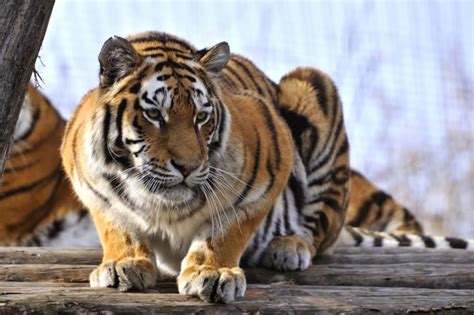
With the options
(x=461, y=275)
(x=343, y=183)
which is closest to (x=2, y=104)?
(x=461, y=275)

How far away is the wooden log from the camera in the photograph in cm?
199

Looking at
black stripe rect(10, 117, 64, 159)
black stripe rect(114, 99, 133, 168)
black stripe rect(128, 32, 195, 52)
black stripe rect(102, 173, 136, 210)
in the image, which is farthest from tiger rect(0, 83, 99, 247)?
black stripe rect(114, 99, 133, 168)

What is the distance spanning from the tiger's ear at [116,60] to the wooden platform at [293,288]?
524mm

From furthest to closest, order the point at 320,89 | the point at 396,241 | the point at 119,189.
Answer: the point at 396,241
the point at 320,89
the point at 119,189

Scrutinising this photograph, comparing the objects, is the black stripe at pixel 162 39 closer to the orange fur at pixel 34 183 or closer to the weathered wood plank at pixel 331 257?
the weathered wood plank at pixel 331 257

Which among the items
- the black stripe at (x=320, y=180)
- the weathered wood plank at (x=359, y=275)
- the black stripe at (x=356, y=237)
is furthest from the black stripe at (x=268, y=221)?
Result: the black stripe at (x=356, y=237)

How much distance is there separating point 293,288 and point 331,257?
0.68m

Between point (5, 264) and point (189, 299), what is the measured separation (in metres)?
0.73

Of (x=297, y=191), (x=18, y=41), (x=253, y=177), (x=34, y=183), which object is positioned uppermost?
(x=18, y=41)

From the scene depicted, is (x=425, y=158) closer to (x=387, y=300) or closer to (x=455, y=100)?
(x=455, y=100)

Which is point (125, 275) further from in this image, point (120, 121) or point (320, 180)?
point (320, 180)

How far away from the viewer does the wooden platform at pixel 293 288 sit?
246cm

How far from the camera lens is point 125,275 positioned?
8.79ft

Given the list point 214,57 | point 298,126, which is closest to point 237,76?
point 298,126
